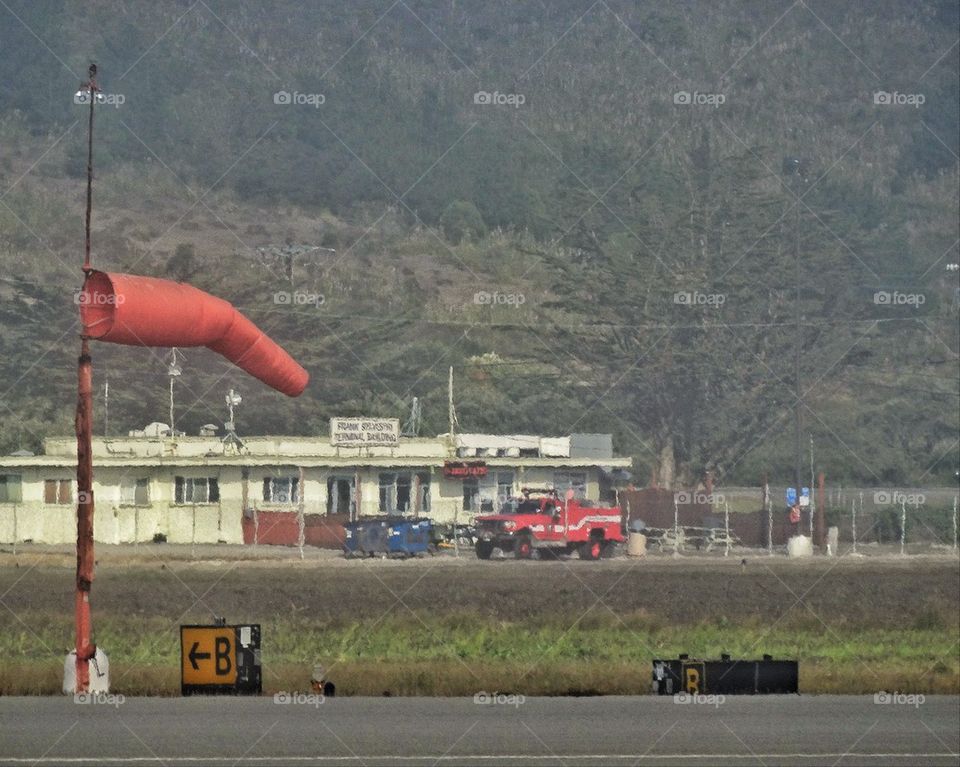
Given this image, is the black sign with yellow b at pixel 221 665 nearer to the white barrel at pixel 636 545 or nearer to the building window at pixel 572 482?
the white barrel at pixel 636 545

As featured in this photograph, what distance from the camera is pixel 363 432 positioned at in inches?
2295

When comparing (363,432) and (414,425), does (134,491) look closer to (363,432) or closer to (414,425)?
(363,432)

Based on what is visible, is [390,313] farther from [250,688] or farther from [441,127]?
[250,688]

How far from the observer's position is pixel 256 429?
66.3 metres

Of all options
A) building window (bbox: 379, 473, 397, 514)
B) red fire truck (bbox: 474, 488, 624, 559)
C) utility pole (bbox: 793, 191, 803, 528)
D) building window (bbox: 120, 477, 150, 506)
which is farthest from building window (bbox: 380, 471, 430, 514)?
utility pole (bbox: 793, 191, 803, 528)

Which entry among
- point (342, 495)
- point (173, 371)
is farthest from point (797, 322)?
point (173, 371)

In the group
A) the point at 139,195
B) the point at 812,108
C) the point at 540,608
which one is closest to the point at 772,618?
the point at 540,608

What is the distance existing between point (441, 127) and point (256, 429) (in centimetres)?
7378

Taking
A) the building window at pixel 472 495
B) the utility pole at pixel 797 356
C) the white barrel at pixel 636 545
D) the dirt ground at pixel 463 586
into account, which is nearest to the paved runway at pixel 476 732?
the dirt ground at pixel 463 586

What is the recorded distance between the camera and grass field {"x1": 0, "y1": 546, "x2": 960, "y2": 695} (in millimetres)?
26906

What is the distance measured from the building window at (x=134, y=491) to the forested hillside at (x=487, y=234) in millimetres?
11578

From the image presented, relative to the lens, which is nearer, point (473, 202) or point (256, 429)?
point (256, 429)

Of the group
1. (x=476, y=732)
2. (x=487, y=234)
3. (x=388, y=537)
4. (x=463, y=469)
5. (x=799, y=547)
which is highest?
(x=487, y=234)

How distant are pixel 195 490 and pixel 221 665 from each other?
95.0ft
